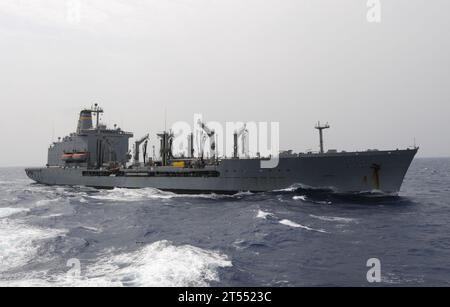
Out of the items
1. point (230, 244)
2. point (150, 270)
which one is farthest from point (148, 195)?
point (150, 270)

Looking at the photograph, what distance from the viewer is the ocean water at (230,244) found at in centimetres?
1198

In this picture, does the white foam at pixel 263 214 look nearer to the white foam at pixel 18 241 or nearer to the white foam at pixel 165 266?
the white foam at pixel 165 266

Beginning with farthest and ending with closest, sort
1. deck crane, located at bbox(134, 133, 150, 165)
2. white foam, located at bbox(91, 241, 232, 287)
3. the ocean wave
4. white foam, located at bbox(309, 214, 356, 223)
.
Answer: deck crane, located at bbox(134, 133, 150, 165)
the ocean wave
white foam, located at bbox(309, 214, 356, 223)
white foam, located at bbox(91, 241, 232, 287)

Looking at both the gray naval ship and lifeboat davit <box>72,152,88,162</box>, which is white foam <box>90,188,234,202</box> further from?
lifeboat davit <box>72,152,88,162</box>

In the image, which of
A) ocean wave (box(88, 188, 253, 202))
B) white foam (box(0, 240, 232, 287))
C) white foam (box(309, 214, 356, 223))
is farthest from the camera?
ocean wave (box(88, 188, 253, 202))

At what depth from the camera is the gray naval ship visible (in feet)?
102

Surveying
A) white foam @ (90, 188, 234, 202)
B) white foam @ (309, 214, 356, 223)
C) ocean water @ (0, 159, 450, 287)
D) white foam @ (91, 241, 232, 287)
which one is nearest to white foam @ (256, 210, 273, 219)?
ocean water @ (0, 159, 450, 287)

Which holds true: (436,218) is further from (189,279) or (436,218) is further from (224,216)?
(189,279)

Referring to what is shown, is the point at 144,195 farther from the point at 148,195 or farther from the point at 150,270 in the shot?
the point at 150,270

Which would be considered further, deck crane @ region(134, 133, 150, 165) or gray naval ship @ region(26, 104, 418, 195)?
deck crane @ region(134, 133, 150, 165)

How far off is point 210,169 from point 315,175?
11.4 m

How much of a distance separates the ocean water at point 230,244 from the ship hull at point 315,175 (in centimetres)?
247

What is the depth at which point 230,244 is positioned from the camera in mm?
16656
